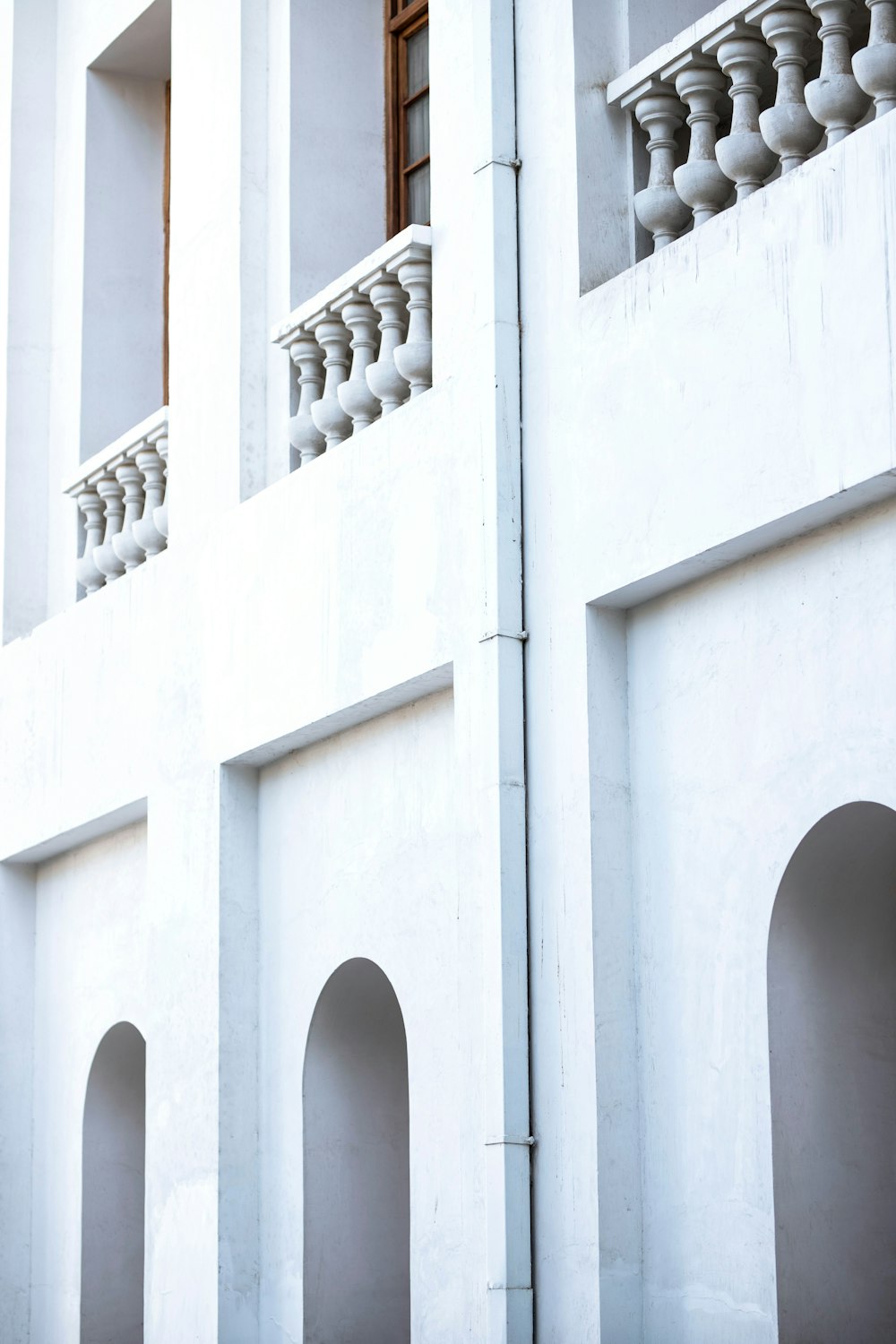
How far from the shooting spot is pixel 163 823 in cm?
1139

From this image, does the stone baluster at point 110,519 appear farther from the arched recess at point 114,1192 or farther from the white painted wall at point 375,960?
the arched recess at point 114,1192

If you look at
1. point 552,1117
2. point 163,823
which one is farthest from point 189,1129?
point 552,1117

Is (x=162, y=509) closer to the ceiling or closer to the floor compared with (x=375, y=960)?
closer to the ceiling

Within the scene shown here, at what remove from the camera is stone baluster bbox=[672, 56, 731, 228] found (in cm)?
845

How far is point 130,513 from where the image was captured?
41.1 ft

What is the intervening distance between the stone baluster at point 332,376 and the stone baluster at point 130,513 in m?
2.13

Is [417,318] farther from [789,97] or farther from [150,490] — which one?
[150,490]

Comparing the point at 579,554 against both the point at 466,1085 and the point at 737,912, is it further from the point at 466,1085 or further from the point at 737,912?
the point at 466,1085

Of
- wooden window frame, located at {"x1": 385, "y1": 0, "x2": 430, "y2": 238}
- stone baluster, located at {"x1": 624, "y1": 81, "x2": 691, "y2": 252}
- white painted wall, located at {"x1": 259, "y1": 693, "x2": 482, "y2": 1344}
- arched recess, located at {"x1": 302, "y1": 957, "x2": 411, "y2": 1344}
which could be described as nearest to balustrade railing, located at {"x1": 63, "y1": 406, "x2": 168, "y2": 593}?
wooden window frame, located at {"x1": 385, "y1": 0, "x2": 430, "y2": 238}

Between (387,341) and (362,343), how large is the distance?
0.31 m

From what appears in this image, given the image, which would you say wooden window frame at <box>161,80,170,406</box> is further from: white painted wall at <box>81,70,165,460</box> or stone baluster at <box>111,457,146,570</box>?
stone baluster at <box>111,457,146,570</box>

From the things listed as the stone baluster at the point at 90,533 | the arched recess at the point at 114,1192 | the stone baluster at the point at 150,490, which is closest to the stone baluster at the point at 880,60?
the stone baluster at the point at 150,490

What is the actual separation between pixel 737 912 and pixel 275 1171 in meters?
3.40

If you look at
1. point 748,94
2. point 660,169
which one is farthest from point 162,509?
point 748,94
